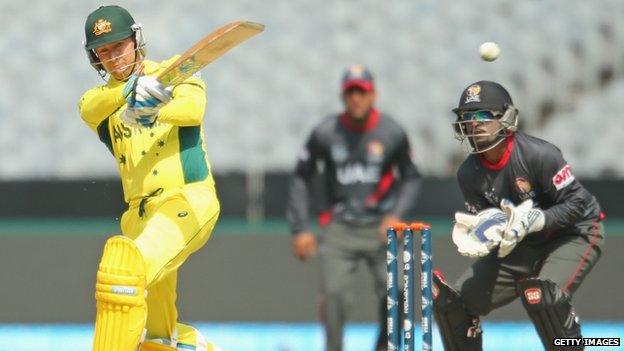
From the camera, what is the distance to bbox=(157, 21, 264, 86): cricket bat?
4.38 metres

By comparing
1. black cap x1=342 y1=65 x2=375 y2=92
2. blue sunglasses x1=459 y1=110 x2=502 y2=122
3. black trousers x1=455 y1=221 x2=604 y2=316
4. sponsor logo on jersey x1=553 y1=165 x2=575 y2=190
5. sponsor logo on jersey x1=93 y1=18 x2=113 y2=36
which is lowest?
black trousers x1=455 y1=221 x2=604 y2=316

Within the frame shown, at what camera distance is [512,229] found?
4.66 m

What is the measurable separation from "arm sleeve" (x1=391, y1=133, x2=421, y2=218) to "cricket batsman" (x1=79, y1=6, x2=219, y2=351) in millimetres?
1805

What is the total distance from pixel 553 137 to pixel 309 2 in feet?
7.63

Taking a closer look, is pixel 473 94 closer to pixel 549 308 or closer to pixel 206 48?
pixel 549 308

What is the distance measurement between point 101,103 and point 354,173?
2.15m

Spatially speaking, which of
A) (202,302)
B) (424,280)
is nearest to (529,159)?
(424,280)

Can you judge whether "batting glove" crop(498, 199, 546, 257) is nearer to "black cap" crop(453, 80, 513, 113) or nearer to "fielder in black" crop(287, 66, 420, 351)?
"black cap" crop(453, 80, 513, 113)

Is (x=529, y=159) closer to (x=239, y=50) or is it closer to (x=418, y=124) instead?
(x=418, y=124)

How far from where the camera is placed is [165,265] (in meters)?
4.48

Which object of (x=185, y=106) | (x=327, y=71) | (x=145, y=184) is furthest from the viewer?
(x=327, y=71)

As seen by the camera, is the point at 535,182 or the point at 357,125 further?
the point at 357,125

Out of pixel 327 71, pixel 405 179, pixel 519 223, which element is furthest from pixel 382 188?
pixel 327 71

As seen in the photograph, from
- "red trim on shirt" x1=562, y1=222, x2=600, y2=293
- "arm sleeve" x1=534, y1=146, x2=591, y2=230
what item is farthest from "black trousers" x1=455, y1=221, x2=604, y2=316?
"arm sleeve" x1=534, y1=146, x2=591, y2=230
